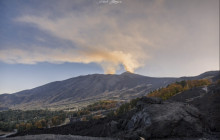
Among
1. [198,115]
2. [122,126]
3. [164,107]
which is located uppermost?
[164,107]

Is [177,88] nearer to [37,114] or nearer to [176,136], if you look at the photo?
[176,136]

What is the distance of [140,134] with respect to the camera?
32.5 m

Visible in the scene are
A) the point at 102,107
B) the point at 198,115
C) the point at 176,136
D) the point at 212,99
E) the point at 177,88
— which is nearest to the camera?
the point at 176,136

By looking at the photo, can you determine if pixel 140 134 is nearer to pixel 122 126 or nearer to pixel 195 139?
pixel 195 139

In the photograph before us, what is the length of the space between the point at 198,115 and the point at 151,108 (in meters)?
11.5

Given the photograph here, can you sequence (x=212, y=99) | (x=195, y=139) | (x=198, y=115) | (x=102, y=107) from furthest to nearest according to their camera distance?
1. (x=102, y=107)
2. (x=212, y=99)
3. (x=198, y=115)
4. (x=195, y=139)

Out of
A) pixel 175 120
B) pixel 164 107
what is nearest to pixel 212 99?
pixel 164 107

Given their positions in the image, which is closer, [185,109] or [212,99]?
[185,109]

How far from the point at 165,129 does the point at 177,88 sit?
329 feet

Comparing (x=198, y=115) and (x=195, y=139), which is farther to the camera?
(x=198, y=115)

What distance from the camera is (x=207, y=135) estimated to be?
3100cm

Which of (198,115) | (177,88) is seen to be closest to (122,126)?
(198,115)

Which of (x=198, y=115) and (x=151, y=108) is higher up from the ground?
(x=151, y=108)

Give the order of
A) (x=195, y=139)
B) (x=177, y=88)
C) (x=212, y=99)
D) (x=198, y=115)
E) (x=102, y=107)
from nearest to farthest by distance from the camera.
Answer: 1. (x=195, y=139)
2. (x=198, y=115)
3. (x=212, y=99)
4. (x=177, y=88)
5. (x=102, y=107)
